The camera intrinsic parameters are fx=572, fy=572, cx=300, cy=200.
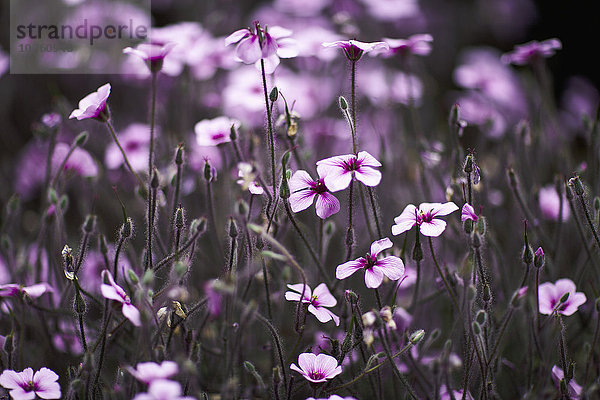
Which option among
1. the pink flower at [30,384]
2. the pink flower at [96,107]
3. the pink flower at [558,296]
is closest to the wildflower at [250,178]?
the pink flower at [96,107]

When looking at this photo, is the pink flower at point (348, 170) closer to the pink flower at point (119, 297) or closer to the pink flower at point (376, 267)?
the pink flower at point (376, 267)

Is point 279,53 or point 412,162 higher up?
point 279,53

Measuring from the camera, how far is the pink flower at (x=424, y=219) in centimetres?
84

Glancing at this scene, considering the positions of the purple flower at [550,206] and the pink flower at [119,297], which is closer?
the pink flower at [119,297]

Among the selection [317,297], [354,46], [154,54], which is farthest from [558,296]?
[154,54]

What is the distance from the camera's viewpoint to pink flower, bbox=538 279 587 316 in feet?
3.10

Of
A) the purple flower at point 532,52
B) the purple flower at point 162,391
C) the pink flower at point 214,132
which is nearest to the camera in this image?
the purple flower at point 162,391

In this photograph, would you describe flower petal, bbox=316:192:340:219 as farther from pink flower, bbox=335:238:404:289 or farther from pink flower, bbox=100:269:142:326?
pink flower, bbox=100:269:142:326

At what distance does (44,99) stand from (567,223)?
5.88 feet

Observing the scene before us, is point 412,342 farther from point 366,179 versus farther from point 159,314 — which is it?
point 159,314

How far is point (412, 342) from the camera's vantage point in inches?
33.5

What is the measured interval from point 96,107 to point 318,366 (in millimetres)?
558

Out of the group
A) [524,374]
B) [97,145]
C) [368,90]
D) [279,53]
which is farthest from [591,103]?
[97,145]

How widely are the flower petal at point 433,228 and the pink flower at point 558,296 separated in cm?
27
